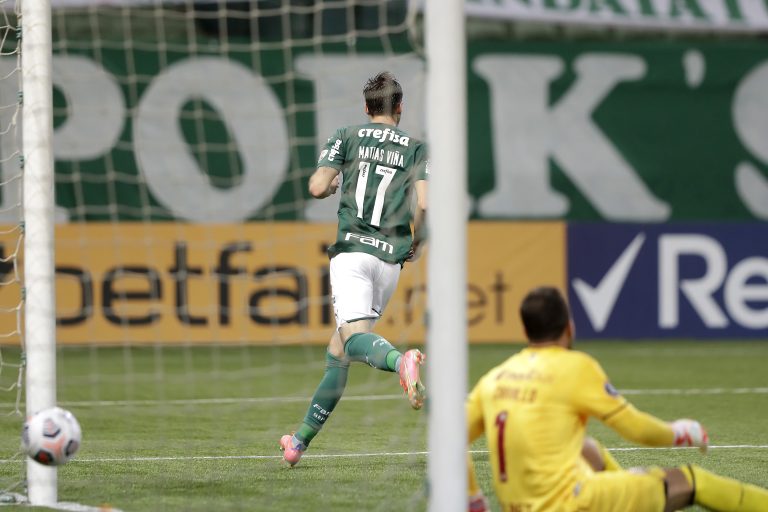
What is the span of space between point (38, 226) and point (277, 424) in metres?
3.21

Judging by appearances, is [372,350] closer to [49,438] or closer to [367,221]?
[367,221]

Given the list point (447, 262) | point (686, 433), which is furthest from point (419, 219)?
point (686, 433)

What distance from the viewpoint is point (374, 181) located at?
262 inches

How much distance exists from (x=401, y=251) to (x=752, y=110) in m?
9.73

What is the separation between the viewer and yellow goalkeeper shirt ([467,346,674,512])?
4324 mm

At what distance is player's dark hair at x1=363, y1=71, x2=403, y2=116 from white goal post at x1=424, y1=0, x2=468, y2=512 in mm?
1944

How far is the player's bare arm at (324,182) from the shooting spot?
6.38m

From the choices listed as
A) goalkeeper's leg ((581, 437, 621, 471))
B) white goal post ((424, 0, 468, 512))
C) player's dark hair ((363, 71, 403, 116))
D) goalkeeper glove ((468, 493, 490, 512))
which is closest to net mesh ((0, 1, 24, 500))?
player's dark hair ((363, 71, 403, 116))

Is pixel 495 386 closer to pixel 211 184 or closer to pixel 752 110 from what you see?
pixel 211 184

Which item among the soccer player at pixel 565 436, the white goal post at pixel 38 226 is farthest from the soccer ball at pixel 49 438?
the soccer player at pixel 565 436

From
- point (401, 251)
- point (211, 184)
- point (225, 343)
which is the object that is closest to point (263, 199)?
point (211, 184)

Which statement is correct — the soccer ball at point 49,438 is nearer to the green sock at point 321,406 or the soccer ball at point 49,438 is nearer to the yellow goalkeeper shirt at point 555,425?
the green sock at point 321,406

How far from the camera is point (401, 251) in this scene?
264 inches

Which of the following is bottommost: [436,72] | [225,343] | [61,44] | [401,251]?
[225,343]
